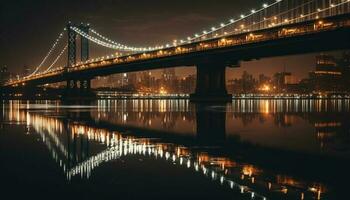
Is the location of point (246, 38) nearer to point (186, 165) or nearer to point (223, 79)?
point (223, 79)

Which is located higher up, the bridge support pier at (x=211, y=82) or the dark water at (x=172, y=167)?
the bridge support pier at (x=211, y=82)

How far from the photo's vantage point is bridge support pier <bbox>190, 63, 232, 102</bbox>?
253 feet

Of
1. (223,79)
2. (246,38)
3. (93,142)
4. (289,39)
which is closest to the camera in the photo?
(93,142)

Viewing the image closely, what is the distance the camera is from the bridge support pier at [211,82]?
77.1m

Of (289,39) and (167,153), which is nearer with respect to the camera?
(167,153)

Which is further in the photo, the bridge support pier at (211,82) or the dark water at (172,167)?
the bridge support pier at (211,82)

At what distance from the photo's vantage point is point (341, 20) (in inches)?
1986

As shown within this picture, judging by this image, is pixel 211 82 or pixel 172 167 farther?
pixel 211 82

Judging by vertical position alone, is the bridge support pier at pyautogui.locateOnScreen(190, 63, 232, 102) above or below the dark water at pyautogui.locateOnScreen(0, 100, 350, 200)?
above

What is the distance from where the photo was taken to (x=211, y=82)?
7762 cm

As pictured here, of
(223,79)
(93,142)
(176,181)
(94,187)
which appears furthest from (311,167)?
(223,79)

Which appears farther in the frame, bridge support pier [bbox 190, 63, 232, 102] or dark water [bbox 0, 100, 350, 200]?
bridge support pier [bbox 190, 63, 232, 102]

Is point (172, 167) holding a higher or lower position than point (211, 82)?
lower

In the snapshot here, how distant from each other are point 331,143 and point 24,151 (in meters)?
10.9
